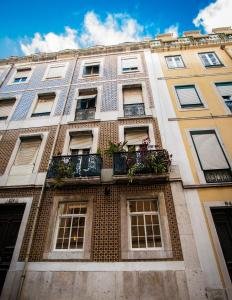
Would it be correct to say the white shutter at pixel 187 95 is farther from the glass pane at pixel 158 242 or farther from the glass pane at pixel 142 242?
the glass pane at pixel 142 242

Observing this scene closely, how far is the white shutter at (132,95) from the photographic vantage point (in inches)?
456

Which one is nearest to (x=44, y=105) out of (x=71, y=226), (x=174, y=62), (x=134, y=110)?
(x=134, y=110)

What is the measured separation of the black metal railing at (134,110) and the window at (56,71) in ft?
18.7

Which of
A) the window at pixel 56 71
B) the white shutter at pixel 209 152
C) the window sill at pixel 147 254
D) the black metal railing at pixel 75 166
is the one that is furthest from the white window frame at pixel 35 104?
the window sill at pixel 147 254

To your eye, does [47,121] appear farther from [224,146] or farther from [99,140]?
[224,146]

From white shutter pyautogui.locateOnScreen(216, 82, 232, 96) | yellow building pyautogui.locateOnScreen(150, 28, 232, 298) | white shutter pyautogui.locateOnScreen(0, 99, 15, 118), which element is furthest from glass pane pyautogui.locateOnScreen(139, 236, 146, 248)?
white shutter pyautogui.locateOnScreen(0, 99, 15, 118)

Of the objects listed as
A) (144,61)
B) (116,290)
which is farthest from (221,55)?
(116,290)

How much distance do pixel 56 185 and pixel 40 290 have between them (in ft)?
11.2

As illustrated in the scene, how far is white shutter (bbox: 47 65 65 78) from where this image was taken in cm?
1391

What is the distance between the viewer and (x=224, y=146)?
876 centimetres

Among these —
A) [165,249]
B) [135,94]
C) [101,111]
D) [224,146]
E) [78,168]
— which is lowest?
[165,249]

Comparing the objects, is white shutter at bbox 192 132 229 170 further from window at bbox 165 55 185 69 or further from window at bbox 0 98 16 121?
window at bbox 0 98 16 121

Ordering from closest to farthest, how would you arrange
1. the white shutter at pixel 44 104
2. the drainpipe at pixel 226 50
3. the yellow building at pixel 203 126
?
the yellow building at pixel 203 126, the white shutter at pixel 44 104, the drainpipe at pixel 226 50

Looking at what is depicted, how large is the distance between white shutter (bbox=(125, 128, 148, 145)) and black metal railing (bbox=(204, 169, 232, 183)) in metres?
3.20
